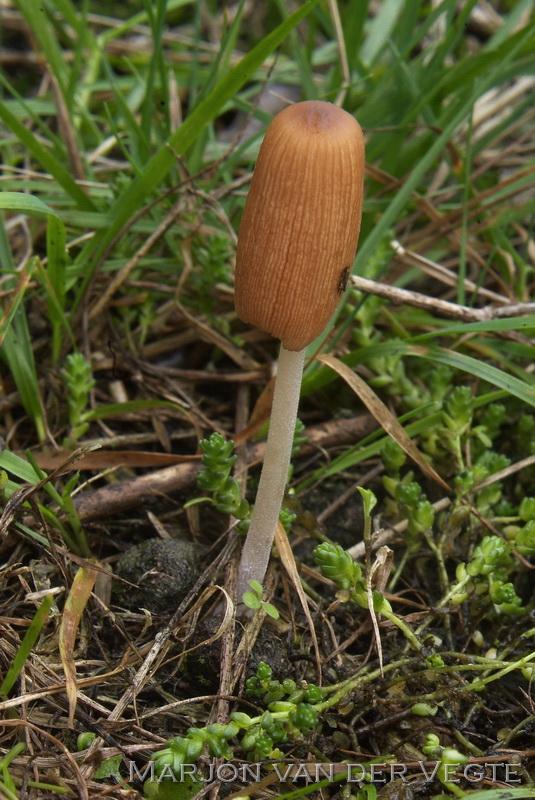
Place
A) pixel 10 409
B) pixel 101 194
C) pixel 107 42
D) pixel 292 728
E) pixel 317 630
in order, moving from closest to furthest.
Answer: pixel 292 728 → pixel 317 630 → pixel 10 409 → pixel 101 194 → pixel 107 42

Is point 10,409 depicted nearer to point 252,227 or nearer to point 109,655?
point 109,655

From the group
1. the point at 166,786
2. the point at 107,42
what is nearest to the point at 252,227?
the point at 166,786

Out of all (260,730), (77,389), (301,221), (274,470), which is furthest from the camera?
(77,389)

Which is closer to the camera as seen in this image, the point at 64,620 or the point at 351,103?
the point at 64,620

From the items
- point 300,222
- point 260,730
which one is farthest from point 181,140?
point 260,730

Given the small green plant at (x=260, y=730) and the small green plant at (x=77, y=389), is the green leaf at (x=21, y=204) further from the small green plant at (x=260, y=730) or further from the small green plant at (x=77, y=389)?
the small green plant at (x=260, y=730)

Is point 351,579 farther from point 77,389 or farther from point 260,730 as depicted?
point 77,389

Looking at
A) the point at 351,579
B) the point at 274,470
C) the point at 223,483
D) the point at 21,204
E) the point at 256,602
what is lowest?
the point at 256,602
